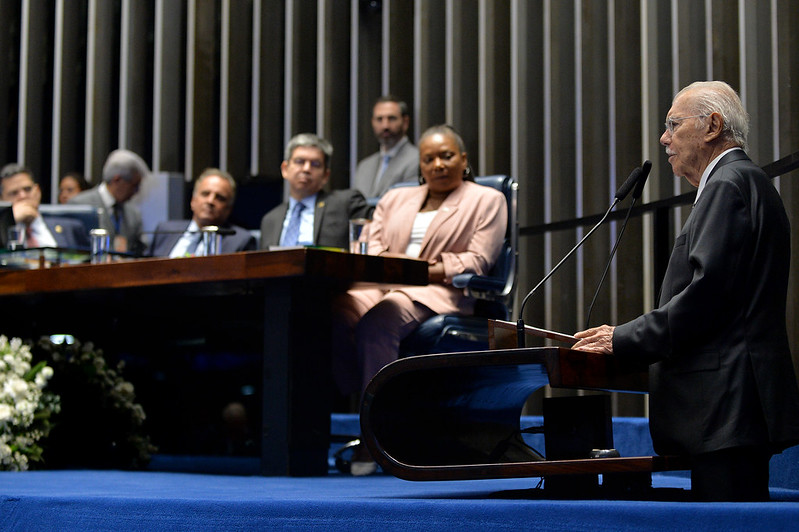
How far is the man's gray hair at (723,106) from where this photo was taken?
5.65 ft

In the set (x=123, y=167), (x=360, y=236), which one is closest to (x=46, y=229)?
(x=123, y=167)

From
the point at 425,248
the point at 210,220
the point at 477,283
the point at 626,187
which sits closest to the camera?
the point at 626,187

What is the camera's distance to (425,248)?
3371mm

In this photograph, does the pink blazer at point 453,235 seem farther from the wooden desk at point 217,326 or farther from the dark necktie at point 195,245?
the dark necktie at point 195,245

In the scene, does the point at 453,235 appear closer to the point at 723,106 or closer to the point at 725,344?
the point at 723,106

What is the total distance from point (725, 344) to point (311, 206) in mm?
2476

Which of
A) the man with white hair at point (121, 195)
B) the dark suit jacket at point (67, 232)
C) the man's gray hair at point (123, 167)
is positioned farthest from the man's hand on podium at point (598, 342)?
the man's gray hair at point (123, 167)

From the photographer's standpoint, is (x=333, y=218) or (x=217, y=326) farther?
(x=333, y=218)

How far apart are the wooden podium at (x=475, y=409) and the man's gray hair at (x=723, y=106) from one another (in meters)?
0.43

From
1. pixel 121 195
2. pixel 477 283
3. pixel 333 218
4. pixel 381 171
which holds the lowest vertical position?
pixel 477 283

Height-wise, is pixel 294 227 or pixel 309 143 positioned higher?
pixel 309 143

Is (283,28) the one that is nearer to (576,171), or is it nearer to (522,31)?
(522,31)

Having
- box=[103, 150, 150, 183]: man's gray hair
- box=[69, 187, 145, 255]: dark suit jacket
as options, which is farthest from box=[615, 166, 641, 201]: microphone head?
box=[103, 150, 150, 183]: man's gray hair

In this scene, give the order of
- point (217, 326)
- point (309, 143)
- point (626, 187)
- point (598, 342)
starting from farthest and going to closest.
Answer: point (309, 143)
point (217, 326)
point (626, 187)
point (598, 342)
